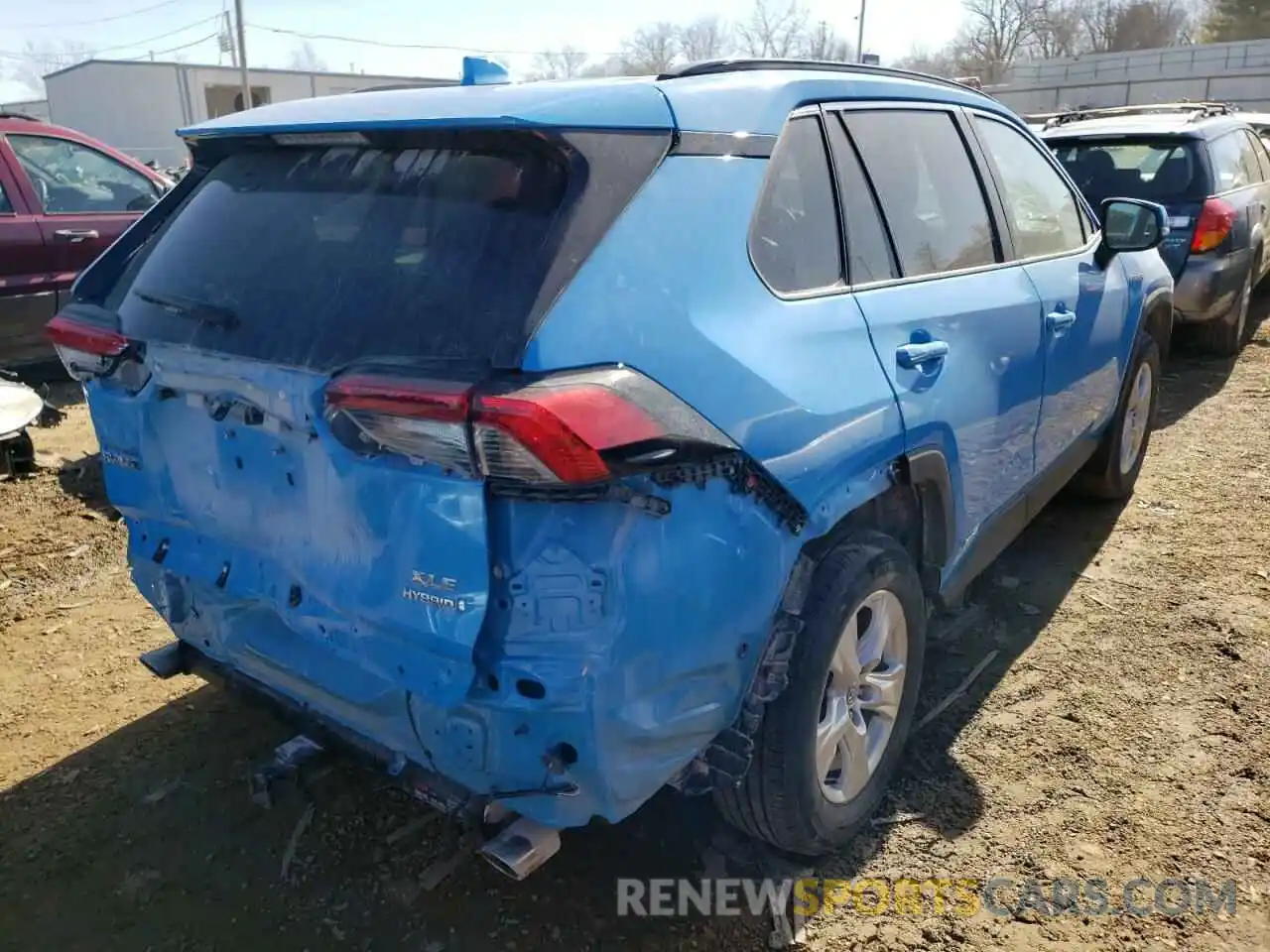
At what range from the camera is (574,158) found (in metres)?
1.92

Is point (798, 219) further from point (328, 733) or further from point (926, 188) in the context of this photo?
point (328, 733)

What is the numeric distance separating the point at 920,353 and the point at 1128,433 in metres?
2.81

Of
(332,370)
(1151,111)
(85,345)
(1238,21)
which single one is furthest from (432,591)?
(1238,21)

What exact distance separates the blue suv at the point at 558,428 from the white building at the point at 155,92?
3825cm

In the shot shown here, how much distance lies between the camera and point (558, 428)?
1.69 m

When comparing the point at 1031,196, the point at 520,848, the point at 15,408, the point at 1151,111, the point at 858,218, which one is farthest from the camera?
the point at 1151,111

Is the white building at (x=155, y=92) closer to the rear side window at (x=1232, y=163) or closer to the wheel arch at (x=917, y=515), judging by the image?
the rear side window at (x=1232, y=163)

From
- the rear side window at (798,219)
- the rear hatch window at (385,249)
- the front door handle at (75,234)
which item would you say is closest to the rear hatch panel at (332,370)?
the rear hatch window at (385,249)

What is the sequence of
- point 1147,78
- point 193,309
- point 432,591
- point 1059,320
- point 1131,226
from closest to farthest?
1. point 432,591
2. point 193,309
3. point 1059,320
4. point 1131,226
5. point 1147,78

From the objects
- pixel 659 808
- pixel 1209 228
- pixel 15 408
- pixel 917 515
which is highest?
pixel 1209 228

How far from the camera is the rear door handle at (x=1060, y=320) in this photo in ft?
11.3

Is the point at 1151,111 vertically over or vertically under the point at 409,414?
over

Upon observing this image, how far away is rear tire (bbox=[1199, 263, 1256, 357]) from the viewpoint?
7441 millimetres

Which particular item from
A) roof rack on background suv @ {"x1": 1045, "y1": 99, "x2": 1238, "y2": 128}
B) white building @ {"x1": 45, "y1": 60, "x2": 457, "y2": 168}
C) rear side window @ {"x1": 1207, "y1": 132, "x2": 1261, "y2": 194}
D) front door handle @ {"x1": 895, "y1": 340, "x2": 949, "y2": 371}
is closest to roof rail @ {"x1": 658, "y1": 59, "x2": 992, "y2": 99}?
front door handle @ {"x1": 895, "y1": 340, "x2": 949, "y2": 371}
